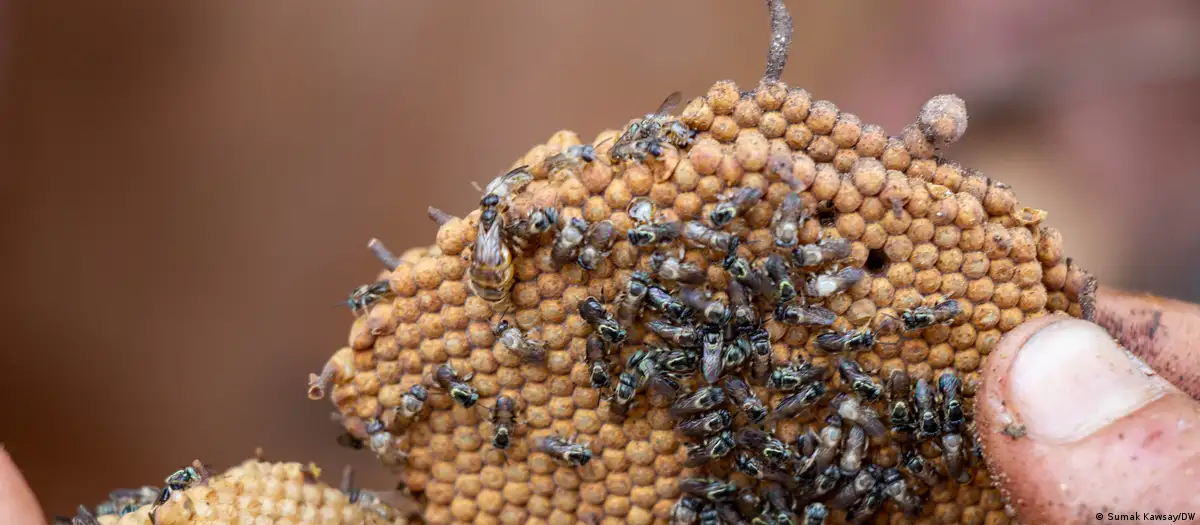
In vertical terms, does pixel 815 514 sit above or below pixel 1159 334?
below

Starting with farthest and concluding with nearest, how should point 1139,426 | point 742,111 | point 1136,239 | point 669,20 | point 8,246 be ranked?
point 669,20
point 8,246
point 1136,239
point 742,111
point 1139,426

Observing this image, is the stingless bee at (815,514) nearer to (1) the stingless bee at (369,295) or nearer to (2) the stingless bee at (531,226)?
(2) the stingless bee at (531,226)

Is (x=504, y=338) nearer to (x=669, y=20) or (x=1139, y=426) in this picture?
(x=1139, y=426)

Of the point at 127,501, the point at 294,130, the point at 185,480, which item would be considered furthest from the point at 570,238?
the point at 294,130

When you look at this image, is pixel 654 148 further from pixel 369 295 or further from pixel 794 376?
pixel 369 295

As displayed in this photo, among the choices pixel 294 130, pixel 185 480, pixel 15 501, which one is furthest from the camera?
pixel 294 130

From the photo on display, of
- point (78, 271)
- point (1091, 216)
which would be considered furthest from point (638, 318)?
point (78, 271)
